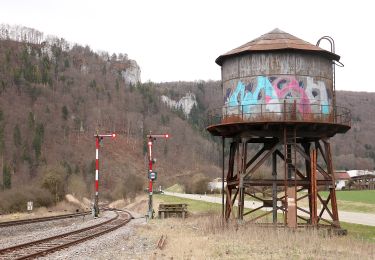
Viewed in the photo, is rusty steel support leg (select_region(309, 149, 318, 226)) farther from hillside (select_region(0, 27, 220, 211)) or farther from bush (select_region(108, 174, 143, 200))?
hillside (select_region(0, 27, 220, 211))

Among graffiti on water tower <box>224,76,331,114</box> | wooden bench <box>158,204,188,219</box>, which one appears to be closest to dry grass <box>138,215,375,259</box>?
graffiti on water tower <box>224,76,331,114</box>

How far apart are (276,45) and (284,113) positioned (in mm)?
3211

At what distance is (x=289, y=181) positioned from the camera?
24.4m

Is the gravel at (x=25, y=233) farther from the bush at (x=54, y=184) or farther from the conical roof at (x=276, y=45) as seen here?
the bush at (x=54, y=184)

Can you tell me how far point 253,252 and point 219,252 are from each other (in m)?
0.96

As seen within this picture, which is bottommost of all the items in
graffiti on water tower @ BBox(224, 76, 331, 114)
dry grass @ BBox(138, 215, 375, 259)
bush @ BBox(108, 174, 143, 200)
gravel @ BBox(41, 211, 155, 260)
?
bush @ BBox(108, 174, 143, 200)

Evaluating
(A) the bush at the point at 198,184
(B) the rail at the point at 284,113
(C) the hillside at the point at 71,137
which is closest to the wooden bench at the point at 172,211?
(B) the rail at the point at 284,113

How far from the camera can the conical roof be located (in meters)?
23.9

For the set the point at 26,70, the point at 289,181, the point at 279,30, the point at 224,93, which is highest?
the point at 26,70

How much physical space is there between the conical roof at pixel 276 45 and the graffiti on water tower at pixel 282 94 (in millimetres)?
1305

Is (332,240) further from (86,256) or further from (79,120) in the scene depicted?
(79,120)

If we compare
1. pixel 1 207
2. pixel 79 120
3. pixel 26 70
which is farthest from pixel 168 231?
pixel 26 70

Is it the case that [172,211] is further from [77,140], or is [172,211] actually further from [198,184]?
[77,140]

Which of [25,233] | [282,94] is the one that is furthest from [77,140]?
[282,94]
